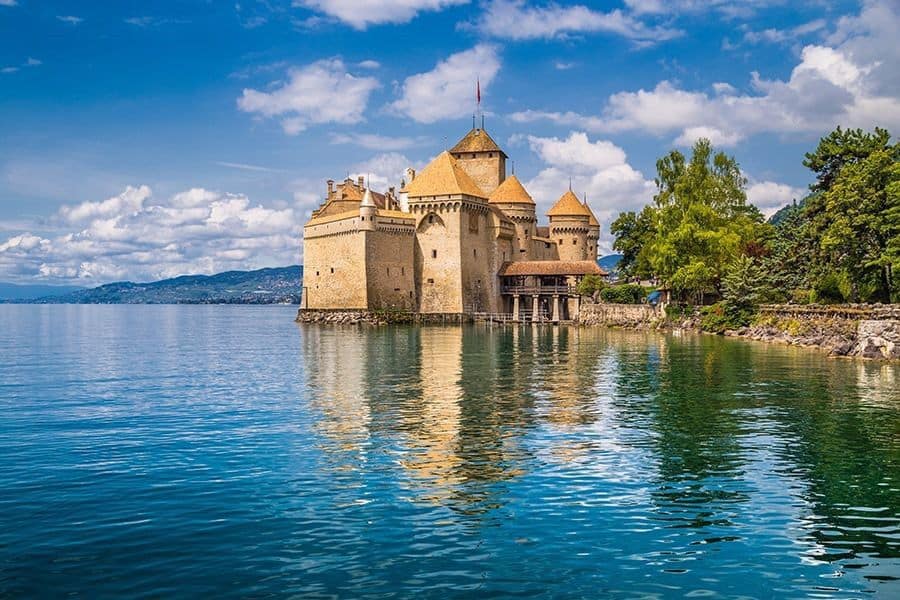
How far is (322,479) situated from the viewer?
12.7 m

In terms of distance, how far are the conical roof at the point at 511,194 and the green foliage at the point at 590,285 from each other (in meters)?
12.4

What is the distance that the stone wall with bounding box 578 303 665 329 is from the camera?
59.3 metres

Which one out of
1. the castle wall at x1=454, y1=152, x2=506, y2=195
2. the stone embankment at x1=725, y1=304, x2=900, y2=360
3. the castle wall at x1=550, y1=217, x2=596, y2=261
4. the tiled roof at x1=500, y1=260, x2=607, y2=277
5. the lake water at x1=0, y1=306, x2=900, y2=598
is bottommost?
the lake water at x1=0, y1=306, x2=900, y2=598

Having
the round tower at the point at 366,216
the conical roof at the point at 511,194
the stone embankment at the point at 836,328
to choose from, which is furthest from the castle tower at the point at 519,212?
the stone embankment at the point at 836,328

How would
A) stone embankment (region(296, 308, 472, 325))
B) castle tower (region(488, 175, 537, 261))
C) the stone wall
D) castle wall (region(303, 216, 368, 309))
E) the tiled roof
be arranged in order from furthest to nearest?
castle tower (region(488, 175, 537, 261))
the tiled roof
castle wall (region(303, 216, 368, 309))
stone embankment (region(296, 308, 472, 325))
the stone wall

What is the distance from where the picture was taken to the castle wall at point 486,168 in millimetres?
78375

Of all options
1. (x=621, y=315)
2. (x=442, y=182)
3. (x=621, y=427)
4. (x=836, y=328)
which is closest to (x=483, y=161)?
(x=442, y=182)

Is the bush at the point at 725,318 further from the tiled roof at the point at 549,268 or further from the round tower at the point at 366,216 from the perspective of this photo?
the round tower at the point at 366,216

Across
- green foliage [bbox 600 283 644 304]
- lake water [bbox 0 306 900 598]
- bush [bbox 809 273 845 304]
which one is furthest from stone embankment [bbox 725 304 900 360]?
green foliage [bbox 600 283 644 304]

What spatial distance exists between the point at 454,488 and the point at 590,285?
54.6 metres

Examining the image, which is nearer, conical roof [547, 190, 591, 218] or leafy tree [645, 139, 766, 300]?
leafy tree [645, 139, 766, 300]

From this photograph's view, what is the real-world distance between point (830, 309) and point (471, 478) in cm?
2993

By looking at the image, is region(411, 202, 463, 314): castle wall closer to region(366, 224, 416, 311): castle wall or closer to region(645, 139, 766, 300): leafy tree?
region(366, 224, 416, 311): castle wall

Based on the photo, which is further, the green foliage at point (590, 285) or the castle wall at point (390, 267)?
the green foliage at point (590, 285)
